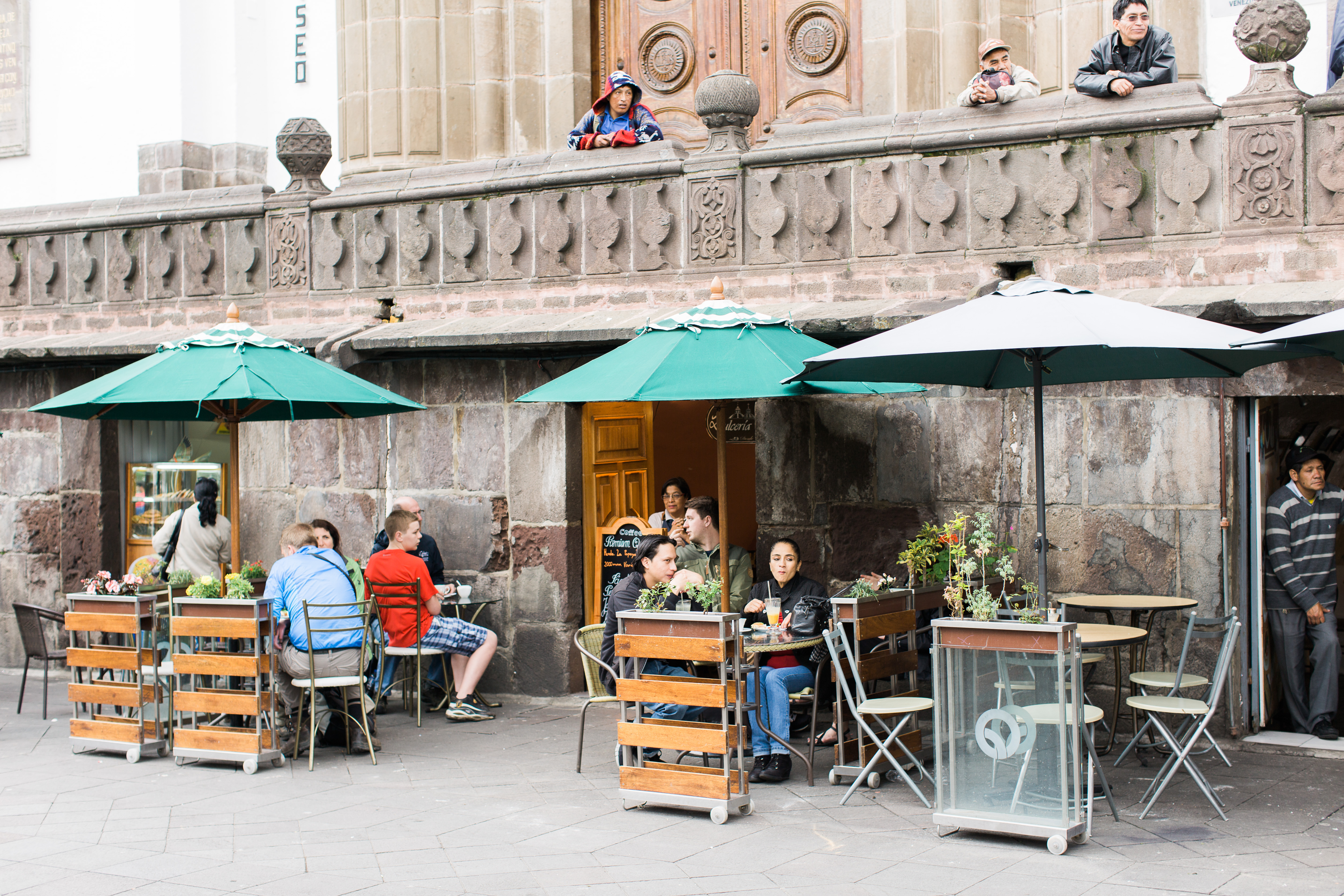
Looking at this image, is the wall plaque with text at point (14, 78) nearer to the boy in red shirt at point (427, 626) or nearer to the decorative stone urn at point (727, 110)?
the boy in red shirt at point (427, 626)

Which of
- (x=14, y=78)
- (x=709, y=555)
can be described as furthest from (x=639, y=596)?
(x=14, y=78)

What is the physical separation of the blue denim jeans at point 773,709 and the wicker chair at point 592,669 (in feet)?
2.31

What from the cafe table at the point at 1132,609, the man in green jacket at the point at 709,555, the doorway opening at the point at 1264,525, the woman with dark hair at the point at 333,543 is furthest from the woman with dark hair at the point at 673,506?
the doorway opening at the point at 1264,525

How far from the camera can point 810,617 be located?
23.5ft

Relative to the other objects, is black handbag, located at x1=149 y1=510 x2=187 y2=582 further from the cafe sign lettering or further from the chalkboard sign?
the cafe sign lettering

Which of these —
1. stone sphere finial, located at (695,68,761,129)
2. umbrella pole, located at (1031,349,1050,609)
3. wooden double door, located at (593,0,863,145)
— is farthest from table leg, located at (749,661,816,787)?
wooden double door, located at (593,0,863,145)

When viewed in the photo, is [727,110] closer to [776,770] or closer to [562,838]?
[776,770]

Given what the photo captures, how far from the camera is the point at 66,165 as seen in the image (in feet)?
44.8

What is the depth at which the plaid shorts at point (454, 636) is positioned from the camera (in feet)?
28.7

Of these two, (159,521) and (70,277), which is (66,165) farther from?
(159,521)

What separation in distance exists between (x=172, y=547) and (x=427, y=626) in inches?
101

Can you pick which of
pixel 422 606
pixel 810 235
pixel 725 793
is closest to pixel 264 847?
pixel 725 793

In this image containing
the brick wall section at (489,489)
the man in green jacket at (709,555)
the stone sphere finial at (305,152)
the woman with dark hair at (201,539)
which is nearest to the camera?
the man in green jacket at (709,555)

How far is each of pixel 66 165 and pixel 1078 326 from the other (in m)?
11.3
